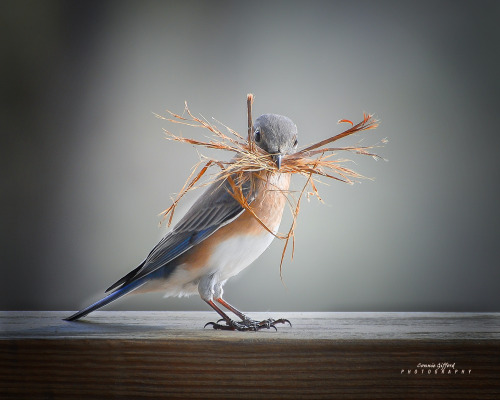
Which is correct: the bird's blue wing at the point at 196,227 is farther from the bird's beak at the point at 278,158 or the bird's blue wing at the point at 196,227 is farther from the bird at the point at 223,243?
the bird's beak at the point at 278,158

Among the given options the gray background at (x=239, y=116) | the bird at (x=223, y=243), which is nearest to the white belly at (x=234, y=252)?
the bird at (x=223, y=243)

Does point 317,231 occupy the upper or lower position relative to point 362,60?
lower

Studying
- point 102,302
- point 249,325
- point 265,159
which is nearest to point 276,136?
point 265,159

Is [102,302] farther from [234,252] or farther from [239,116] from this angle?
[239,116]

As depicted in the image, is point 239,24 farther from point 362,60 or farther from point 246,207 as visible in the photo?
point 246,207

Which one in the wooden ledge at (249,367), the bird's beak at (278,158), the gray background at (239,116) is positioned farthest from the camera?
the gray background at (239,116)

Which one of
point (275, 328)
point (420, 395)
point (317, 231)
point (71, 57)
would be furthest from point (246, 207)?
point (71, 57)

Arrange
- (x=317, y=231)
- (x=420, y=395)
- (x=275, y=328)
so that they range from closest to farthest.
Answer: (x=420, y=395) < (x=275, y=328) < (x=317, y=231)

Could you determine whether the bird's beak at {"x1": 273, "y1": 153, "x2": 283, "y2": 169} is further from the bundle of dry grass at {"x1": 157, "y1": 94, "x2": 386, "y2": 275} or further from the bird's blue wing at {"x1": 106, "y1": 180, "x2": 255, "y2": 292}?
the bird's blue wing at {"x1": 106, "y1": 180, "x2": 255, "y2": 292}
